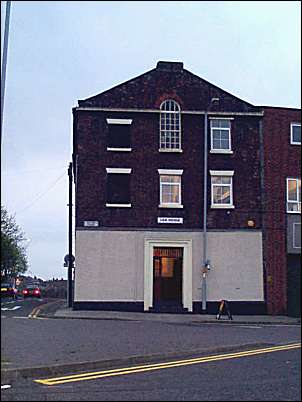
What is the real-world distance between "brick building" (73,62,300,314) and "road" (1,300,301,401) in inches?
362

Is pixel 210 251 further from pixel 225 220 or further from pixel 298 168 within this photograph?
pixel 298 168

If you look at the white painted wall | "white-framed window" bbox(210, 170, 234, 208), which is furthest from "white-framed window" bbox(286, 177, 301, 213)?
"white-framed window" bbox(210, 170, 234, 208)

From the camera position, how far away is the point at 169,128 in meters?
30.2

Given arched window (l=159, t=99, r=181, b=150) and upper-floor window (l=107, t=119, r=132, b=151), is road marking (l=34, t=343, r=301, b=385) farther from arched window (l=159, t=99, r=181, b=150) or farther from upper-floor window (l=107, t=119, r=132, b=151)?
arched window (l=159, t=99, r=181, b=150)

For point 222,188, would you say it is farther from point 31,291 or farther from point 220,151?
point 31,291

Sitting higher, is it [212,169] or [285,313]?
[212,169]

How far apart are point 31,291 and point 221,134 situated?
68.6 feet

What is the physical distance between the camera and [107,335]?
56.0 ft

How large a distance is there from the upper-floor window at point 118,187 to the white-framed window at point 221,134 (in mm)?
4000

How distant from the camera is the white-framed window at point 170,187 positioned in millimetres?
29609

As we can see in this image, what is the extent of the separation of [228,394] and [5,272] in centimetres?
318

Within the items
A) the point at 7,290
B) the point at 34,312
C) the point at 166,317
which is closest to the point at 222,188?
the point at 166,317

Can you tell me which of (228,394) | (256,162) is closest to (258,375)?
(228,394)

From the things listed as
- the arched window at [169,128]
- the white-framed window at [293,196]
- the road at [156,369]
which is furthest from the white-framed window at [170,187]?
the road at [156,369]
